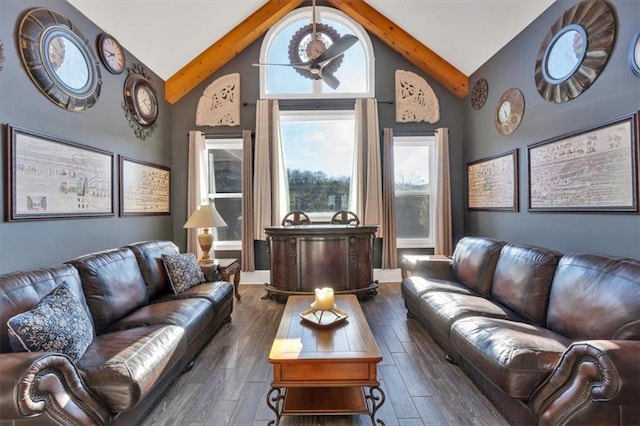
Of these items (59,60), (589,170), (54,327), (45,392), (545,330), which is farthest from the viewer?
(59,60)

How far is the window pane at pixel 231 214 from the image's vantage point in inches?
197

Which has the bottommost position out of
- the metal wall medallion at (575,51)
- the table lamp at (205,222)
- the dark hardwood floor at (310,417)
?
the dark hardwood floor at (310,417)

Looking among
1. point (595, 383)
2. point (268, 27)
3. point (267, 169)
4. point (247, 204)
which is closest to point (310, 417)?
point (595, 383)

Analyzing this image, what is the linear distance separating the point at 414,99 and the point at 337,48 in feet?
8.09

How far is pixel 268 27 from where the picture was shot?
477cm

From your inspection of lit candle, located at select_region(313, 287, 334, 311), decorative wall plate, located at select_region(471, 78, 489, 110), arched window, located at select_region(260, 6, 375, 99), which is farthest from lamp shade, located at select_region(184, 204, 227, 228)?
decorative wall plate, located at select_region(471, 78, 489, 110)

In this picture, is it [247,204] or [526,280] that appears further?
[247,204]

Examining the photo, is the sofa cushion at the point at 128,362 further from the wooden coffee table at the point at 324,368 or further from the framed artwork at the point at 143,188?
the framed artwork at the point at 143,188

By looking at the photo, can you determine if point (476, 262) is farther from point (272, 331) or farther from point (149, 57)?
point (149, 57)

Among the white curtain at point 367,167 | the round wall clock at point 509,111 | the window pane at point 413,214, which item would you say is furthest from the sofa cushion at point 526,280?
the window pane at point 413,214

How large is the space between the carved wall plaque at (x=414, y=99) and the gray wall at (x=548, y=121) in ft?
1.88

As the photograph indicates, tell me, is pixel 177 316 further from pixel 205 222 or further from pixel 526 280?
pixel 526 280

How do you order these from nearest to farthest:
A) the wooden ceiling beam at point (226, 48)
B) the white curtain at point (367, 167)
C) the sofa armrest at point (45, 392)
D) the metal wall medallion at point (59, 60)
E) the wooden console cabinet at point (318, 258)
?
the sofa armrest at point (45, 392), the metal wall medallion at point (59, 60), the wooden console cabinet at point (318, 258), the wooden ceiling beam at point (226, 48), the white curtain at point (367, 167)

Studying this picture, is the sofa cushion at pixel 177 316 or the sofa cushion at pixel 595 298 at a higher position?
the sofa cushion at pixel 595 298
